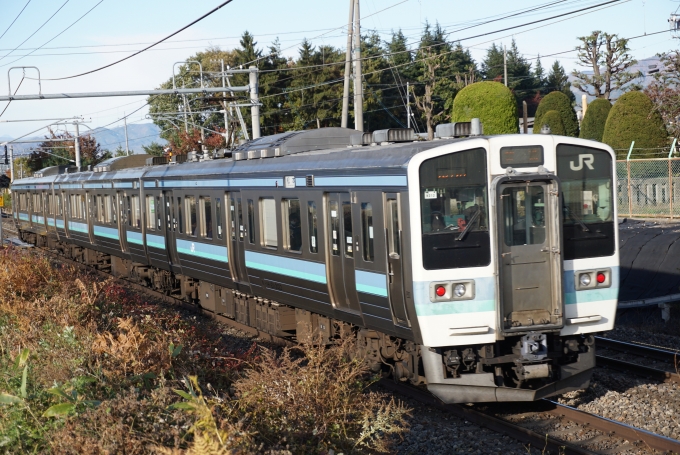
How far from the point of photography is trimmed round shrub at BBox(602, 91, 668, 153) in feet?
87.5

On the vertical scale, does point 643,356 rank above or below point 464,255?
below

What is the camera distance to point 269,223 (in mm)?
12133

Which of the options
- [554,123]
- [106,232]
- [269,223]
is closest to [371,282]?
[269,223]

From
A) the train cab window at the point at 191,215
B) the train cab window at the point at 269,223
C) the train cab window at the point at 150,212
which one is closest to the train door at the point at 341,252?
the train cab window at the point at 269,223

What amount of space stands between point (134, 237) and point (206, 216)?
526 centimetres

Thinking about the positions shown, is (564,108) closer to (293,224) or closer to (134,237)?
(134,237)

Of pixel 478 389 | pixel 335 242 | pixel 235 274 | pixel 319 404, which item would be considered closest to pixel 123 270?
pixel 235 274

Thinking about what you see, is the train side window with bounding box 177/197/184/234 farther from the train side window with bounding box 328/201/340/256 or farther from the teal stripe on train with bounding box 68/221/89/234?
the teal stripe on train with bounding box 68/221/89/234

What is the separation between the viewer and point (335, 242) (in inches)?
396

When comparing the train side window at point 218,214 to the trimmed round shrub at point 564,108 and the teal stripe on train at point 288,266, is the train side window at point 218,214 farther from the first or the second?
the trimmed round shrub at point 564,108

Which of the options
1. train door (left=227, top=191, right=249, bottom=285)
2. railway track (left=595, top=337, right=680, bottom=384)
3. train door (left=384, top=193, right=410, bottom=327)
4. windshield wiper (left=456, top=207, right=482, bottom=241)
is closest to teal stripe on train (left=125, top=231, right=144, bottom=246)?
train door (left=227, top=191, right=249, bottom=285)

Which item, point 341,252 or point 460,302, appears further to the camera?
point 341,252

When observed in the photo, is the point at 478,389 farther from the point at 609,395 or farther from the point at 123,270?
the point at 123,270

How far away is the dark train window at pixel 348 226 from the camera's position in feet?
31.6
